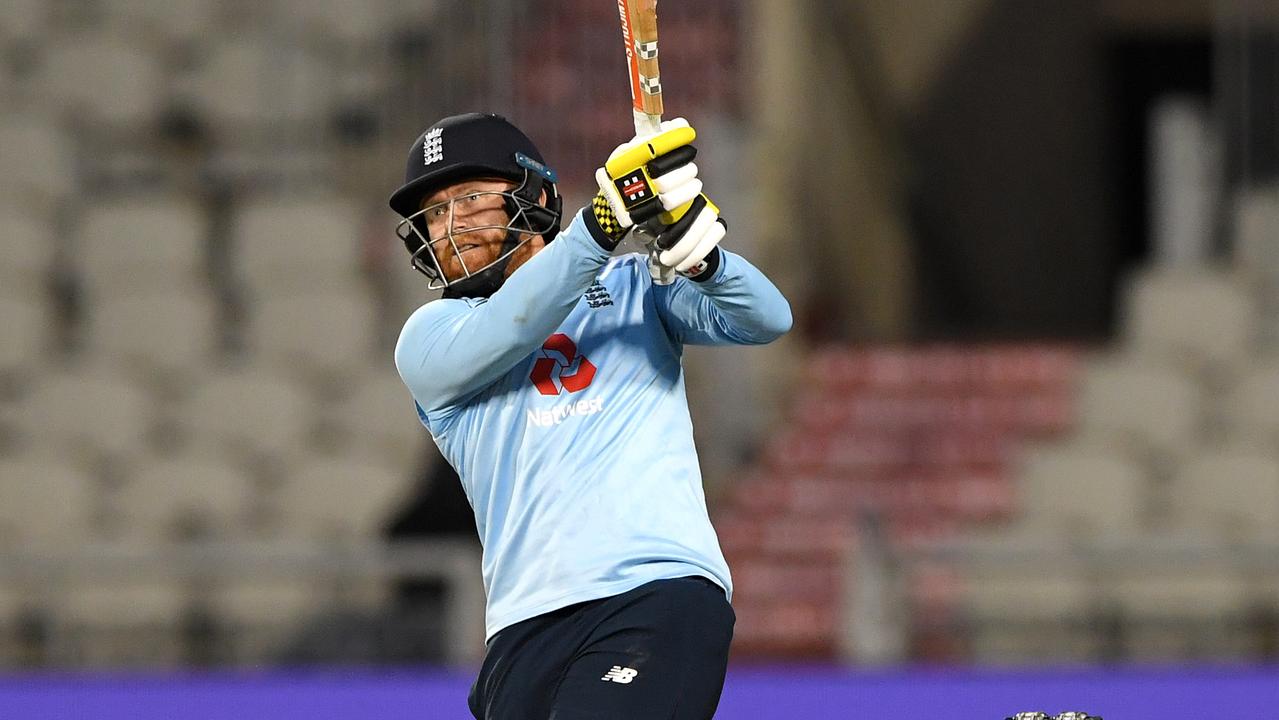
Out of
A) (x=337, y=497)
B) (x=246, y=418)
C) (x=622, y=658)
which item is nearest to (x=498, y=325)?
(x=622, y=658)

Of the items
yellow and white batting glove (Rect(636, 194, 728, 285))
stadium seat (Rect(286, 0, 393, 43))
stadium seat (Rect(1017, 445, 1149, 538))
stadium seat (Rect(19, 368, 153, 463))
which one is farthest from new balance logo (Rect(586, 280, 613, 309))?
stadium seat (Rect(286, 0, 393, 43))

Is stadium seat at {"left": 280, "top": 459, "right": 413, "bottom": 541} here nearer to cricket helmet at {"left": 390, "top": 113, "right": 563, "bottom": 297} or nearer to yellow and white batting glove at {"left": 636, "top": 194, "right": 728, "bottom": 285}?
cricket helmet at {"left": 390, "top": 113, "right": 563, "bottom": 297}

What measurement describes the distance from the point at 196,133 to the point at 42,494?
2806 millimetres

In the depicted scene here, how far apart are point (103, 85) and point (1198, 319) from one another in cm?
582

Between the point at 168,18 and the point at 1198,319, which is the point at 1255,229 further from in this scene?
the point at 168,18

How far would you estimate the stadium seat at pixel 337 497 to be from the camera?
8.75 m

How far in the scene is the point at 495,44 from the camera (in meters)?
10.9

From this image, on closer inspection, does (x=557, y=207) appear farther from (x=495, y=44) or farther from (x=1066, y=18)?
(x=1066, y=18)

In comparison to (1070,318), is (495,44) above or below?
above

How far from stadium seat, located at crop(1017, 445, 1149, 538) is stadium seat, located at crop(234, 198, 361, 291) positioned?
3.53 m

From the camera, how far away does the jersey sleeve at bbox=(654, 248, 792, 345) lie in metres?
3.37

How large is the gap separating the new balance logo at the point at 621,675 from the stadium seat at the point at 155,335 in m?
6.71

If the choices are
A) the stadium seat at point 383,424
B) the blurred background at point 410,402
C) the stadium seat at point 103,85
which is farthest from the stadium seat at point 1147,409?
the stadium seat at point 103,85

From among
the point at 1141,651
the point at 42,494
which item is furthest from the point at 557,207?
the point at 42,494
